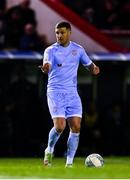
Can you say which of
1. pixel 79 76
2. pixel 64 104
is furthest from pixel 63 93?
pixel 79 76

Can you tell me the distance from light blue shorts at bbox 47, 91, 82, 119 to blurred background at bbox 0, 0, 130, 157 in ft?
22.6

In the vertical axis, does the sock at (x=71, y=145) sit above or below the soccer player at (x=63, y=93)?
below

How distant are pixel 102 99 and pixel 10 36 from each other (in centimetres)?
366

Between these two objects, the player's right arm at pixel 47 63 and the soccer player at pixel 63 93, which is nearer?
the player's right arm at pixel 47 63

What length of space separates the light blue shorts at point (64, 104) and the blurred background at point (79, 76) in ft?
22.6

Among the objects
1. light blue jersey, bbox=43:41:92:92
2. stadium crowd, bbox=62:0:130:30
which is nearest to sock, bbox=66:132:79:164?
light blue jersey, bbox=43:41:92:92

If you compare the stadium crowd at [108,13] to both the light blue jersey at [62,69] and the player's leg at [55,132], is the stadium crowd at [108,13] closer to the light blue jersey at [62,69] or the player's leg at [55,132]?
the light blue jersey at [62,69]

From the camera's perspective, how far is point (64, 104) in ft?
47.9

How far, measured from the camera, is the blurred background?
71.6 ft

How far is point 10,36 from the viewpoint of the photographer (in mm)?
21844

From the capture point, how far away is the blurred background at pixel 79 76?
21.8m

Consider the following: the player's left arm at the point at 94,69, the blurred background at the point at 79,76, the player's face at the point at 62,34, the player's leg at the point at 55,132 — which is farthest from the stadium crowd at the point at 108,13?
the player's leg at the point at 55,132

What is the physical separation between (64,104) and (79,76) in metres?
9.41

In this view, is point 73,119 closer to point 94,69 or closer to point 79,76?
point 94,69
